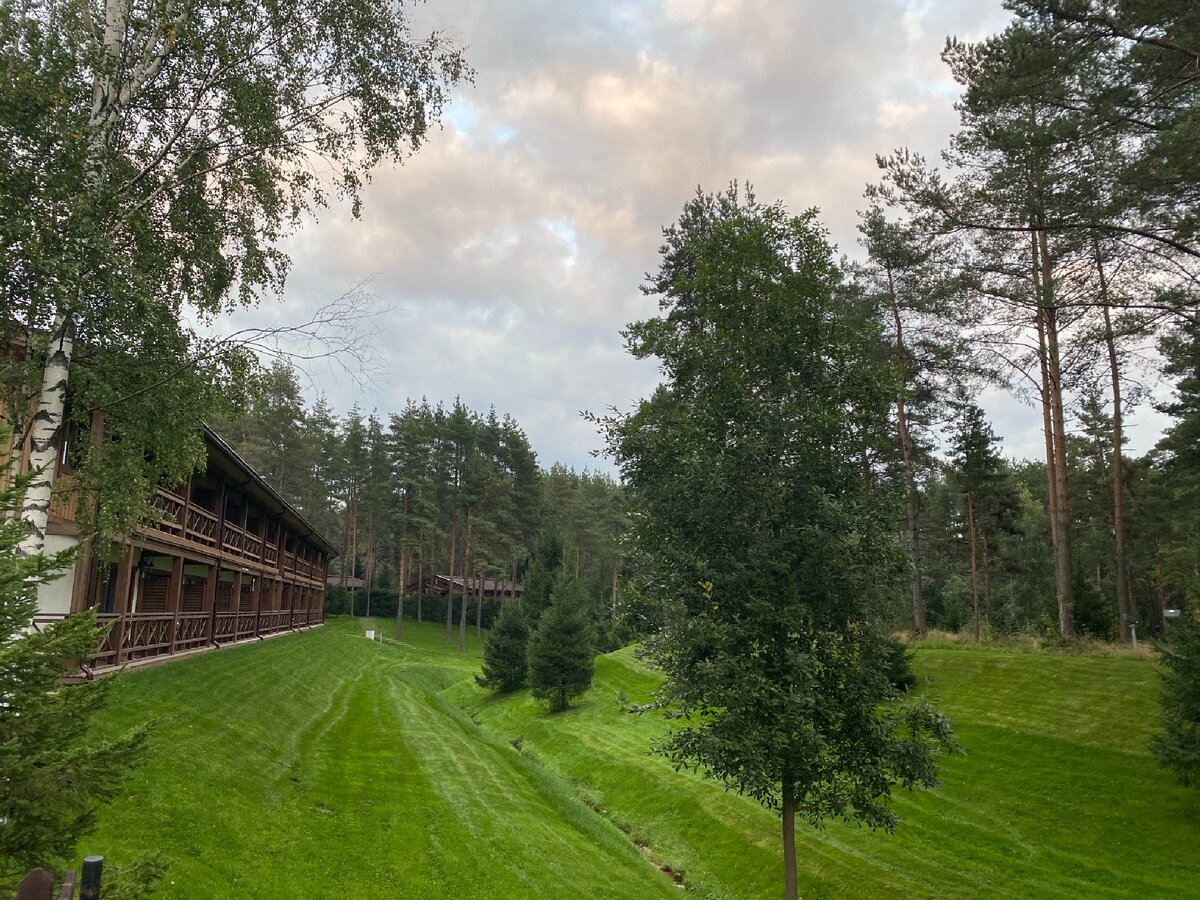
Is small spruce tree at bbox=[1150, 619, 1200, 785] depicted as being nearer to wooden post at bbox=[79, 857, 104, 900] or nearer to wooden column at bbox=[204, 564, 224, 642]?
wooden post at bbox=[79, 857, 104, 900]

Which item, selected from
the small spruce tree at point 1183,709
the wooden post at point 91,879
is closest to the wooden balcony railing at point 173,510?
the wooden post at point 91,879

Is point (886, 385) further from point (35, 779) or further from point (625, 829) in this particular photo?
point (625, 829)

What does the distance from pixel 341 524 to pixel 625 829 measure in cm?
6867

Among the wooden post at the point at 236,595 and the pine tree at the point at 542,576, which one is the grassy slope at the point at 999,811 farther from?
the wooden post at the point at 236,595

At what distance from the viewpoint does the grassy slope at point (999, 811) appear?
42.0 feet

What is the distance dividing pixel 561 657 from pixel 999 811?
1784 centimetres

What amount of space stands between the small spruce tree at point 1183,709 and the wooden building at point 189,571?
18.8m

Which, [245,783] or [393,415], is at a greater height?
[393,415]

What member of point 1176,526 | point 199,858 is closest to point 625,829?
point 199,858

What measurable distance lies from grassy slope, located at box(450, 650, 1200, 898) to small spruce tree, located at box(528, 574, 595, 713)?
5.89m

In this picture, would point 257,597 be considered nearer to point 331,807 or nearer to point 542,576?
point 542,576

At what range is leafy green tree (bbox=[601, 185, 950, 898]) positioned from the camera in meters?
9.46

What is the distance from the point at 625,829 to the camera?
1686cm

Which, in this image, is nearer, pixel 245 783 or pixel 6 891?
pixel 6 891
